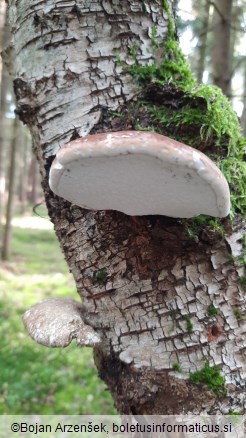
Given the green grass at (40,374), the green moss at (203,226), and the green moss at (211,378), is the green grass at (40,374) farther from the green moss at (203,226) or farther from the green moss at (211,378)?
the green moss at (203,226)

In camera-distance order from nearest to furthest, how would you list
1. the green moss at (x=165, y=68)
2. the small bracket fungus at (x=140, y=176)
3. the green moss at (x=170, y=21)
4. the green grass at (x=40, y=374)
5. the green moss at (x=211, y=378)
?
the small bracket fungus at (x=140, y=176)
the green moss at (x=211, y=378)
the green moss at (x=165, y=68)
the green moss at (x=170, y=21)
the green grass at (x=40, y=374)

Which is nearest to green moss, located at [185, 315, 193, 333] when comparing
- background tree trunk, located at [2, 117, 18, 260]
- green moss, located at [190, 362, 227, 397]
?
green moss, located at [190, 362, 227, 397]

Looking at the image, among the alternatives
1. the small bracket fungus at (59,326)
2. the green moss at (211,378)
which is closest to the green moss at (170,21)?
the small bracket fungus at (59,326)

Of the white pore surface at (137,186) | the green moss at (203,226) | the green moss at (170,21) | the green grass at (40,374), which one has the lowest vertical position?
the green grass at (40,374)

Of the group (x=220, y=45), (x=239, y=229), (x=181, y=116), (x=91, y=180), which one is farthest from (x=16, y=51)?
(x=220, y=45)

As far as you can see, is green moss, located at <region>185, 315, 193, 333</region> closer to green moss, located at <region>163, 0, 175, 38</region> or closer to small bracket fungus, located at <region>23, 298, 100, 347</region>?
small bracket fungus, located at <region>23, 298, 100, 347</region>

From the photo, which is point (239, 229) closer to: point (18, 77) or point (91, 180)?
point (91, 180)
